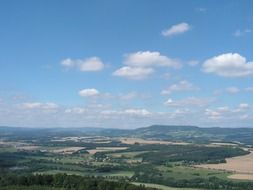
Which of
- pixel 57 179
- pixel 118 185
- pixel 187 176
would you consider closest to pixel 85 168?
pixel 187 176

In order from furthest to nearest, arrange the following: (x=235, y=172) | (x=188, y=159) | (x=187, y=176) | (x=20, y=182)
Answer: (x=188, y=159)
(x=235, y=172)
(x=187, y=176)
(x=20, y=182)

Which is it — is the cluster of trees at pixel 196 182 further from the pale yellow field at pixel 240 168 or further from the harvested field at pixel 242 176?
the pale yellow field at pixel 240 168

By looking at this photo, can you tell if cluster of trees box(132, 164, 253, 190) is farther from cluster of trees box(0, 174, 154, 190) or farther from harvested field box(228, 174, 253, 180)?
cluster of trees box(0, 174, 154, 190)

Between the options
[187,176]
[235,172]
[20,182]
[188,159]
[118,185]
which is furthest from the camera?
[188,159]

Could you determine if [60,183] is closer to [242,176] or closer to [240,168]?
[242,176]

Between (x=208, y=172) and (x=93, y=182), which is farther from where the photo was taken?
(x=208, y=172)

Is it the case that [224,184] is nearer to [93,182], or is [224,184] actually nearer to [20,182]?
[93,182]

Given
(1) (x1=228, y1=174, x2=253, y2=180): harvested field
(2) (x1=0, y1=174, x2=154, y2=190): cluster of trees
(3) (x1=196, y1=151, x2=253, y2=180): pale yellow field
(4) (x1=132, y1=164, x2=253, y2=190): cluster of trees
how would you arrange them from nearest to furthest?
(2) (x1=0, y1=174, x2=154, y2=190): cluster of trees < (4) (x1=132, y1=164, x2=253, y2=190): cluster of trees < (1) (x1=228, y1=174, x2=253, y2=180): harvested field < (3) (x1=196, y1=151, x2=253, y2=180): pale yellow field

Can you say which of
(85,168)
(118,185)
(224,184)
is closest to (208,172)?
(224,184)

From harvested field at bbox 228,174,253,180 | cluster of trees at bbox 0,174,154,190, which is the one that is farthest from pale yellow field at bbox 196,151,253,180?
cluster of trees at bbox 0,174,154,190
